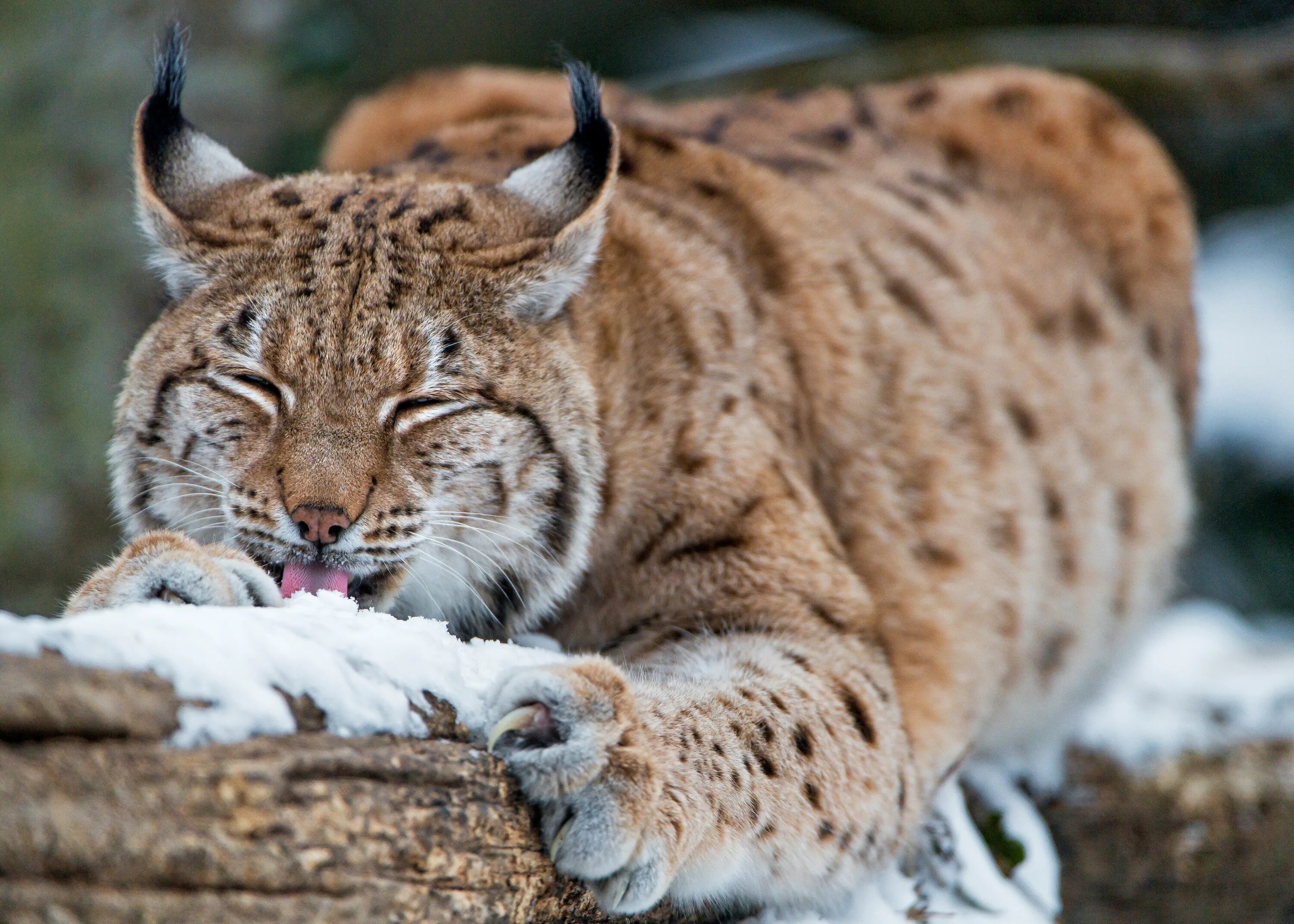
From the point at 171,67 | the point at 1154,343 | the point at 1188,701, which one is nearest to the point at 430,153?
the point at 171,67

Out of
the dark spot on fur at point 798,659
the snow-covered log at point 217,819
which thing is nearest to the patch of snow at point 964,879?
the dark spot on fur at point 798,659

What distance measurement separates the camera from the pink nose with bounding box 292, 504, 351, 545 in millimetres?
2908

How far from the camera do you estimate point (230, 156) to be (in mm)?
3596

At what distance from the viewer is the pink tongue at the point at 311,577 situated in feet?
9.77

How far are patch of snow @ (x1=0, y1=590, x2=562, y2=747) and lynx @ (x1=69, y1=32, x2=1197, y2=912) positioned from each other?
15cm

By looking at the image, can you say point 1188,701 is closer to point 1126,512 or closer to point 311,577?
point 1126,512

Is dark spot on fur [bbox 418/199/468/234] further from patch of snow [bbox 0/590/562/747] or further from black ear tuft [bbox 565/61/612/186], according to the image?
patch of snow [bbox 0/590/562/747]

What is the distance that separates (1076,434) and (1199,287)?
417 cm

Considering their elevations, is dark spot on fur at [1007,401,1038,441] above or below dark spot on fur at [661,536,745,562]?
below

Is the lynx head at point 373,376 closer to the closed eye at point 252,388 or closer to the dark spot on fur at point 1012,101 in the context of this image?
the closed eye at point 252,388

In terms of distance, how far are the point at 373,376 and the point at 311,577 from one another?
0.44 metres

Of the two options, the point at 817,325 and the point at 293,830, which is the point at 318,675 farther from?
the point at 817,325

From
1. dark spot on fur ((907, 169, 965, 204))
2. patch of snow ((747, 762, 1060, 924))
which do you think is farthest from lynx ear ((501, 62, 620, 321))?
dark spot on fur ((907, 169, 965, 204))

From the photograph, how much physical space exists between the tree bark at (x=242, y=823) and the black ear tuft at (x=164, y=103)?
170 centimetres
